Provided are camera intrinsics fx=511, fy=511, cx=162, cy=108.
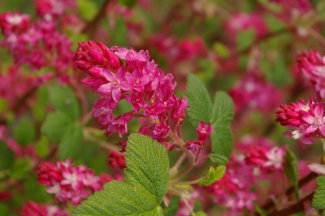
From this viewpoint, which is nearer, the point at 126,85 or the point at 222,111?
the point at 126,85

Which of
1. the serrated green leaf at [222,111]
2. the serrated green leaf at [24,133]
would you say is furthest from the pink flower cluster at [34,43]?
the serrated green leaf at [222,111]

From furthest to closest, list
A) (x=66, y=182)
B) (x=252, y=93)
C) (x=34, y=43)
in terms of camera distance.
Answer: (x=252, y=93) → (x=34, y=43) → (x=66, y=182)

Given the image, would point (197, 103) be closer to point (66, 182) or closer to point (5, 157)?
point (66, 182)

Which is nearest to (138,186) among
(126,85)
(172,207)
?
(126,85)

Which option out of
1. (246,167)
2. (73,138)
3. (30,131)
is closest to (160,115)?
(246,167)

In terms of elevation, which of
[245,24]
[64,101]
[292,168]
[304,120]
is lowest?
[292,168]

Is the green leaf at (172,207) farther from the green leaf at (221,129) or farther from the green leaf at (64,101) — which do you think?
the green leaf at (64,101)
